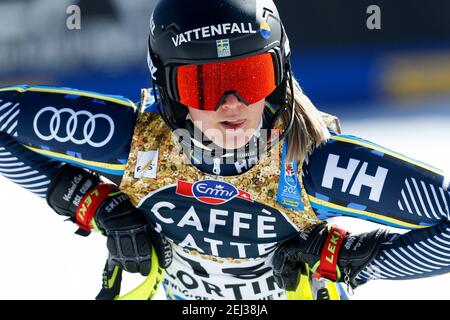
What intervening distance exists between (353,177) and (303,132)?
0.25 m

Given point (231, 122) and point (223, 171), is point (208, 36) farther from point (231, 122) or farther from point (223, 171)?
point (223, 171)

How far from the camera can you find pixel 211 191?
3.42m

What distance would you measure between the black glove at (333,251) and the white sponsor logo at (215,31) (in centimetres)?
86

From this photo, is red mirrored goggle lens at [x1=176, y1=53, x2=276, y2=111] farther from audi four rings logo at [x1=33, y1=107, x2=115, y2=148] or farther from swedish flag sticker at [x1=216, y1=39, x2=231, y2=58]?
audi four rings logo at [x1=33, y1=107, x2=115, y2=148]

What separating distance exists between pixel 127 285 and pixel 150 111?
134 cm

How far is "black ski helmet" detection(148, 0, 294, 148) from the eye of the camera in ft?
10.1

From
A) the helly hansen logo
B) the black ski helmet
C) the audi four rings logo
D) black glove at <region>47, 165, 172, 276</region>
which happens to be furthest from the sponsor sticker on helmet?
black glove at <region>47, 165, 172, 276</region>

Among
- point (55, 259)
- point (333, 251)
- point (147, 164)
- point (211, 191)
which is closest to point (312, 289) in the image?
point (333, 251)

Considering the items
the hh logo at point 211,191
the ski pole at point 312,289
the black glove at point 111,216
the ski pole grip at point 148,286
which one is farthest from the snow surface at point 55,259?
the hh logo at point 211,191

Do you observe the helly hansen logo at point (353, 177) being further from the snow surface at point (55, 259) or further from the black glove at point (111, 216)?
the snow surface at point (55, 259)

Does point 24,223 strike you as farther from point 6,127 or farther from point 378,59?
point 378,59

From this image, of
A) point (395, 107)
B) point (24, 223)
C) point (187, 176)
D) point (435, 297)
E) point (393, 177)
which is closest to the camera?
point (393, 177)
